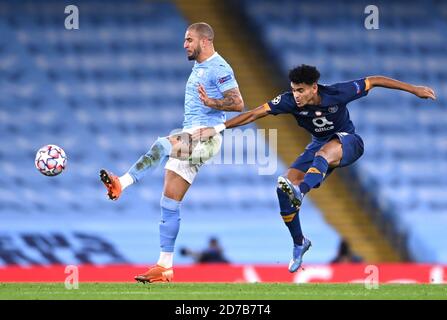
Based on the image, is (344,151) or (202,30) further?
(202,30)

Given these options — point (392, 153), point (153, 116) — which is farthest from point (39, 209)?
point (392, 153)

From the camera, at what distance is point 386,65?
16.1m

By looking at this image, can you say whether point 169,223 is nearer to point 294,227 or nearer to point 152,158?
point 152,158

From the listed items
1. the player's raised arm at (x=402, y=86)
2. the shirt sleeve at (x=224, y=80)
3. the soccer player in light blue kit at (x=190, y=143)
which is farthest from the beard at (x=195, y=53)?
the player's raised arm at (x=402, y=86)

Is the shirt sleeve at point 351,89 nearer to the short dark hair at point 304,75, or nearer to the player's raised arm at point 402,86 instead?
the player's raised arm at point 402,86

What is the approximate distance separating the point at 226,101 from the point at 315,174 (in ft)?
3.11

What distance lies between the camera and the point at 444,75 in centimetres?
1623

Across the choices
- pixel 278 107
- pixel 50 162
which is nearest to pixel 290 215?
pixel 278 107

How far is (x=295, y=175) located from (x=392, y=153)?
A: 654 centimetres

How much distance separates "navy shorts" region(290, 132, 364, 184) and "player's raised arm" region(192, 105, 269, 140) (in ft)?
1.98

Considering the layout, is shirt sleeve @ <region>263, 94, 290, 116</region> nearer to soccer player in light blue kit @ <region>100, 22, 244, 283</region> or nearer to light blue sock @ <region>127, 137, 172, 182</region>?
soccer player in light blue kit @ <region>100, 22, 244, 283</region>

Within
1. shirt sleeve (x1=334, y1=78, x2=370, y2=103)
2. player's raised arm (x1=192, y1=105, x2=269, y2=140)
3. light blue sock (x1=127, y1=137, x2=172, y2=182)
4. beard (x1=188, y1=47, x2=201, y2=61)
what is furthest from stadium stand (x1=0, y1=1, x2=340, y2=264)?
shirt sleeve (x1=334, y1=78, x2=370, y2=103)

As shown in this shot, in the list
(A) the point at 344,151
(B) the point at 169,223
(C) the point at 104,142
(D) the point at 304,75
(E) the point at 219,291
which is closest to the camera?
(E) the point at 219,291

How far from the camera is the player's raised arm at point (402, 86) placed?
9.09 m
